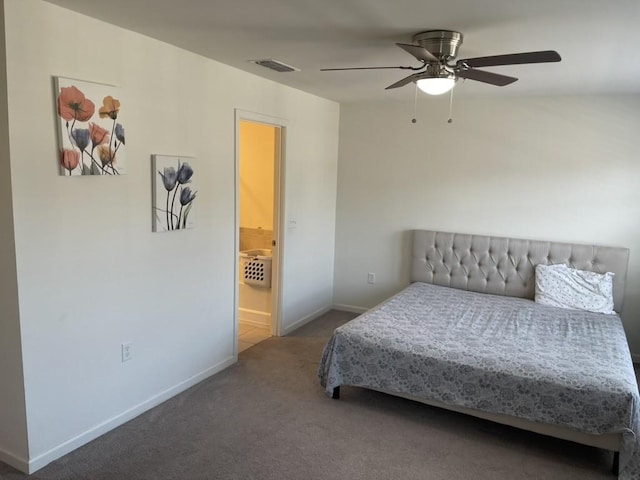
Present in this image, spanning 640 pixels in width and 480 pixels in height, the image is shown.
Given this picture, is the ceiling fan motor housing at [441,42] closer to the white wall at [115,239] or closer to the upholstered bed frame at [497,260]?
the white wall at [115,239]

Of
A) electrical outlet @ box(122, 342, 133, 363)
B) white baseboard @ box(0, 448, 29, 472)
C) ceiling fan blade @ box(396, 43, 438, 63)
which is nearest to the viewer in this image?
ceiling fan blade @ box(396, 43, 438, 63)

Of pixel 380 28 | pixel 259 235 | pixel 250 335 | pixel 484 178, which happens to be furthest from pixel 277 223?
pixel 380 28

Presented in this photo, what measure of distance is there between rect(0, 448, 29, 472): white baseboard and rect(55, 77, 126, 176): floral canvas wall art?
157cm

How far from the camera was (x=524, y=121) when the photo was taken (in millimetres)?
4590

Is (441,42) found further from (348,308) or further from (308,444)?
(348,308)

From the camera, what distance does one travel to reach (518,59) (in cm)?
239

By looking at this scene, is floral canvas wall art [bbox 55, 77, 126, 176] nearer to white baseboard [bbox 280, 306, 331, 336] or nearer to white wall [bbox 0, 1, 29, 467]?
white wall [bbox 0, 1, 29, 467]

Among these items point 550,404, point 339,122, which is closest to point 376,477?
point 550,404

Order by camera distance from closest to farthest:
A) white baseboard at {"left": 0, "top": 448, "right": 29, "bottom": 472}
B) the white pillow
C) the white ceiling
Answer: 1. the white ceiling
2. white baseboard at {"left": 0, "top": 448, "right": 29, "bottom": 472}
3. the white pillow

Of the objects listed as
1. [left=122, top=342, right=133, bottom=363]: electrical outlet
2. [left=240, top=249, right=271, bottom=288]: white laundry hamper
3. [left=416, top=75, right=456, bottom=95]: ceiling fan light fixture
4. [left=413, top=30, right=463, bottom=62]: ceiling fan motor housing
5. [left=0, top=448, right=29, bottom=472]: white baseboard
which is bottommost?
[left=0, top=448, right=29, bottom=472]: white baseboard

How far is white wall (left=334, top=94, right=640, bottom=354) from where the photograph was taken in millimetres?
4324

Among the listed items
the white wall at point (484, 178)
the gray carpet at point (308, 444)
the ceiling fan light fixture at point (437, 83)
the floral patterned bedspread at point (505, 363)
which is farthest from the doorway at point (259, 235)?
the ceiling fan light fixture at point (437, 83)

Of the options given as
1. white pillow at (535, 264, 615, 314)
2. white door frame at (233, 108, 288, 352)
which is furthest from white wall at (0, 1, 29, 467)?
white pillow at (535, 264, 615, 314)

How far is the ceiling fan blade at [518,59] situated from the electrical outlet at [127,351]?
2.65 metres
